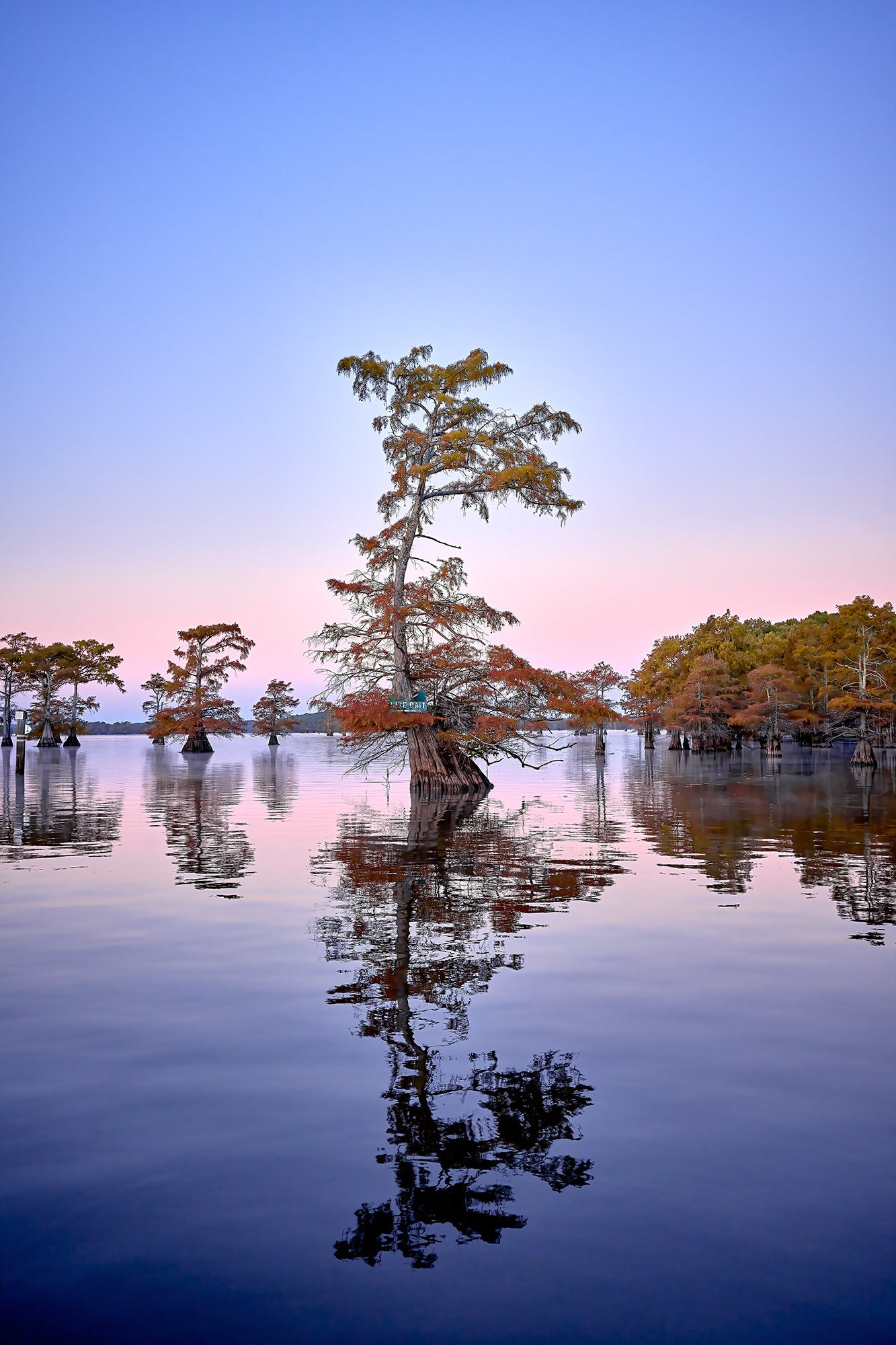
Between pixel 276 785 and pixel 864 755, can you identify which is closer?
pixel 276 785

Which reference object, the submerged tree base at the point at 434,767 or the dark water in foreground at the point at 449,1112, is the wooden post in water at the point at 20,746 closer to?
the submerged tree base at the point at 434,767

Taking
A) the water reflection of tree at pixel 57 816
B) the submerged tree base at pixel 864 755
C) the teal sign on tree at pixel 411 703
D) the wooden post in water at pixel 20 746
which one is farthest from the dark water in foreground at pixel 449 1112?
the submerged tree base at pixel 864 755

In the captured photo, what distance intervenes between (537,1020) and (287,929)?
387 cm

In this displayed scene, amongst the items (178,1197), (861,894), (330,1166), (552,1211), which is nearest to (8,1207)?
(178,1197)

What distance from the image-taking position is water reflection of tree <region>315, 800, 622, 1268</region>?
3.96 meters

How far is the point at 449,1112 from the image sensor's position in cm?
486

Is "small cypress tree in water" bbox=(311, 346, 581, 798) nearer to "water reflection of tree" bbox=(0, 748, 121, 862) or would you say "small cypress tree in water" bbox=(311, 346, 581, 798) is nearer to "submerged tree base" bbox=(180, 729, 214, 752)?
"water reflection of tree" bbox=(0, 748, 121, 862)

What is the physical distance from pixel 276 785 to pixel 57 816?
1593cm

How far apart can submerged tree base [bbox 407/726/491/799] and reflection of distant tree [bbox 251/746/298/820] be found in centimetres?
422

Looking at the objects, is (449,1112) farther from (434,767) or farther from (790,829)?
(434,767)

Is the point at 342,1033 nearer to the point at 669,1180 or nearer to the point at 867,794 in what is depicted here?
the point at 669,1180

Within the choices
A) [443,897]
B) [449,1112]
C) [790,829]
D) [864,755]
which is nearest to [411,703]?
[790,829]

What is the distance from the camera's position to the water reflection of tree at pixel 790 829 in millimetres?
12445

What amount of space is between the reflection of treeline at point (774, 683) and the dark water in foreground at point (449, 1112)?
51004 millimetres
